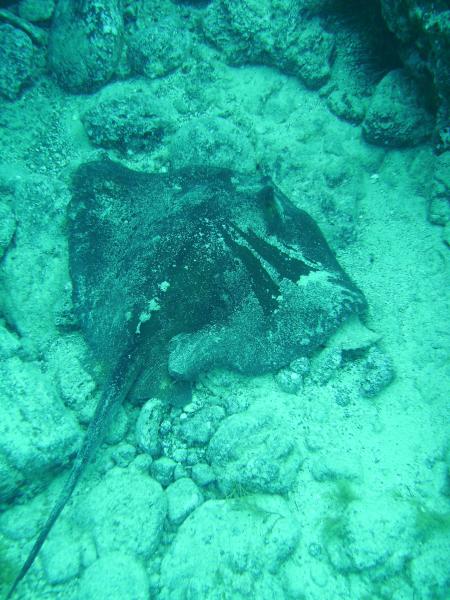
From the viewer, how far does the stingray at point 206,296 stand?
3244 millimetres

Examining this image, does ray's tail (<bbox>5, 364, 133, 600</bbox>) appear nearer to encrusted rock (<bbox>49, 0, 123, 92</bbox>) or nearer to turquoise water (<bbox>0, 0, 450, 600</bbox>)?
turquoise water (<bbox>0, 0, 450, 600</bbox>)

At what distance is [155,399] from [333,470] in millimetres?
1805

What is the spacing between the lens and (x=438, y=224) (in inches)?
156

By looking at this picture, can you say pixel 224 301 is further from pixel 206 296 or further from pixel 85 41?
pixel 85 41

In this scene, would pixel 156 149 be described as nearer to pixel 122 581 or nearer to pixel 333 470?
pixel 333 470

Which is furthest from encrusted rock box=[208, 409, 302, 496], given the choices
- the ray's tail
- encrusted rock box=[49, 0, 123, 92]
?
encrusted rock box=[49, 0, 123, 92]

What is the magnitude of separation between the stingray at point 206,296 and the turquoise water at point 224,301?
0.02 metres

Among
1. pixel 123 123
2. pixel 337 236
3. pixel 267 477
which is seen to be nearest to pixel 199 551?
pixel 267 477

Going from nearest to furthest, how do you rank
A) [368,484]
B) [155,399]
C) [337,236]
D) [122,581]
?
[122,581] < [368,484] < [155,399] < [337,236]

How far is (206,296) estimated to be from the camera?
10.9ft

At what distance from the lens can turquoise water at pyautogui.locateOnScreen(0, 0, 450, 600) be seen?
255 centimetres

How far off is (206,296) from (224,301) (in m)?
0.20

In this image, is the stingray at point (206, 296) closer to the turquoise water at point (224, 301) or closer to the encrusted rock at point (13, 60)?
the turquoise water at point (224, 301)

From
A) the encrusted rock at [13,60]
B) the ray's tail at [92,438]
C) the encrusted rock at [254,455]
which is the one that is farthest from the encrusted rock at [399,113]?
the encrusted rock at [13,60]
